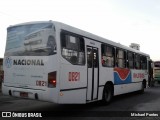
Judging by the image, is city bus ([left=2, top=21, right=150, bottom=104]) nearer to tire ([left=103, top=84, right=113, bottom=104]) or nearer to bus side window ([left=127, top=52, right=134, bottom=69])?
tire ([left=103, top=84, right=113, bottom=104])

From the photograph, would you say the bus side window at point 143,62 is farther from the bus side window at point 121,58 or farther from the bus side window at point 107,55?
the bus side window at point 107,55

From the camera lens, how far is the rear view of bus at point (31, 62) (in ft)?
25.7

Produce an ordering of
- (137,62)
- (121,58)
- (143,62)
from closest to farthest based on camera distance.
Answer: (121,58) → (137,62) → (143,62)

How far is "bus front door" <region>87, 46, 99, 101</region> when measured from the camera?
9602 millimetres

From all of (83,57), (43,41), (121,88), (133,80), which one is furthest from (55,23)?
(133,80)

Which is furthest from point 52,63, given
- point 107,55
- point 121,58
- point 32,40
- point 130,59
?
point 130,59

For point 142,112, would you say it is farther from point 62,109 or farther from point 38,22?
point 38,22

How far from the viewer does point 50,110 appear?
970 cm

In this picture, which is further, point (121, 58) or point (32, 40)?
point (121, 58)

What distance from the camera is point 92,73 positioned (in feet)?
32.4

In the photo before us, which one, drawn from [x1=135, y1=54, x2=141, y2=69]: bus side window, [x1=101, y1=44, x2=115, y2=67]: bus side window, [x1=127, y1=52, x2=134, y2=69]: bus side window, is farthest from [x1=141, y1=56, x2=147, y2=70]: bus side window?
[x1=101, y1=44, x2=115, y2=67]: bus side window

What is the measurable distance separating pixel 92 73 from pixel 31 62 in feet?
8.72

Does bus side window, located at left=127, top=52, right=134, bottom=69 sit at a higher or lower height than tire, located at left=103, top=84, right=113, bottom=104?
higher

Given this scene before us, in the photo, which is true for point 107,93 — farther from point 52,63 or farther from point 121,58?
point 52,63
